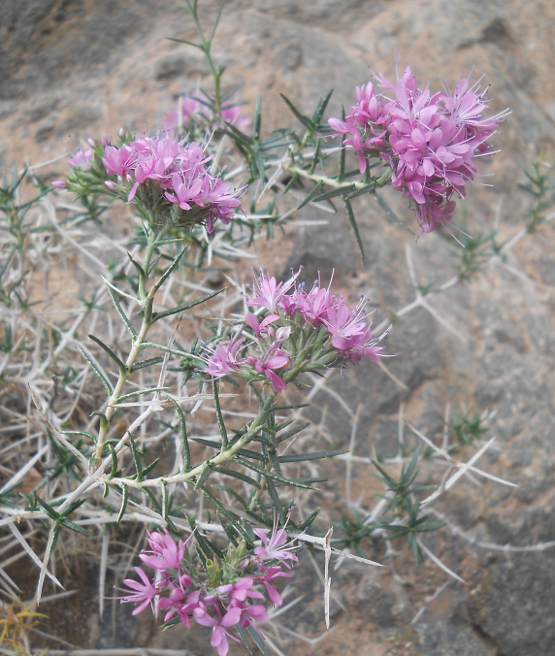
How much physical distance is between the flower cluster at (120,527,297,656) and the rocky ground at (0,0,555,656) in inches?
33.2

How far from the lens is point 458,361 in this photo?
2.42 meters

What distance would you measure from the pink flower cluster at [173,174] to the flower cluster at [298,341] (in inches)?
8.9

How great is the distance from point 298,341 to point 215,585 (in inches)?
20.1

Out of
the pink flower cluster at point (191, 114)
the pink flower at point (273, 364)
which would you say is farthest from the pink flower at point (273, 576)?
the pink flower cluster at point (191, 114)

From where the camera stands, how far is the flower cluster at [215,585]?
1.03m

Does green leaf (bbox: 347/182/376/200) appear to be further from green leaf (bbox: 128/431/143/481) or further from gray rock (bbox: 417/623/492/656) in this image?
gray rock (bbox: 417/623/492/656)

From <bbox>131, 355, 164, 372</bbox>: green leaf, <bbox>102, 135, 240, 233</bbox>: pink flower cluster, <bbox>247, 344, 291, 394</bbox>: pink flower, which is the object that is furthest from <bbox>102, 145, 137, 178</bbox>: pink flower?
<bbox>247, 344, 291, 394</bbox>: pink flower

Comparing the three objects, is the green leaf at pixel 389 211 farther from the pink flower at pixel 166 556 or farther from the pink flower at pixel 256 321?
the pink flower at pixel 166 556

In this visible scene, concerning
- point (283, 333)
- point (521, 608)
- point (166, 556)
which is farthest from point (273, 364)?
point (521, 608)

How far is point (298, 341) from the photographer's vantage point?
1.11 metres

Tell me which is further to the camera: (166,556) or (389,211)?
(389,211)

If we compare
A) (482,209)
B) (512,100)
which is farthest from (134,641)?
(512,100)

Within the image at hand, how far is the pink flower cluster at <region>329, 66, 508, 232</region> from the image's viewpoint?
1.19 meters

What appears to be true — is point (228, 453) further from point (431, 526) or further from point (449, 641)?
point (449, 641)
